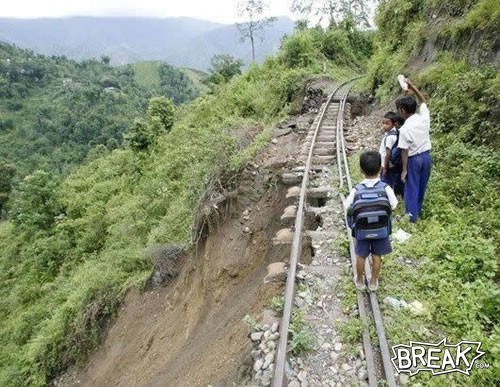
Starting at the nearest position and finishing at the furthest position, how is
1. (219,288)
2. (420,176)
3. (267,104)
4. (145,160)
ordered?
(420,176) < (219,288) < (267,104) < (145,160)

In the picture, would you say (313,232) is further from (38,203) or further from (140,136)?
(38,203)

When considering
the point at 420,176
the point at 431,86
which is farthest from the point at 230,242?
the point at 431,86

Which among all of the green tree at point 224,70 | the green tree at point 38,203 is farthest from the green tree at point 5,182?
the green tree at point 224,70

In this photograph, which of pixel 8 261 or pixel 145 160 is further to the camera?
Answer: pixel 8 261

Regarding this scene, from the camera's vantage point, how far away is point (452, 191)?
6.12 m

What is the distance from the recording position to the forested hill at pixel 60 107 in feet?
222

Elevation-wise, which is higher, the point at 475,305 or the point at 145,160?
the point at 475,305

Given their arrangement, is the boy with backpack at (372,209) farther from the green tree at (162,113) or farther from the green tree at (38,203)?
the green tree at (38,203)

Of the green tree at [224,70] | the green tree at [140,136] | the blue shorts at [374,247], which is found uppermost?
the blue shorts at [374,247]

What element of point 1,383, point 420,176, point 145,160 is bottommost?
point 1,383

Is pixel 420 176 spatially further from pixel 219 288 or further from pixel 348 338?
pixel 219 288

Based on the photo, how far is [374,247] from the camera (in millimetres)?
4223

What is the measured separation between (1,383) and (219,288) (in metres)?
8.91

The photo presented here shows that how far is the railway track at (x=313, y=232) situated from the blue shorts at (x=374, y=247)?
17.8 inches
